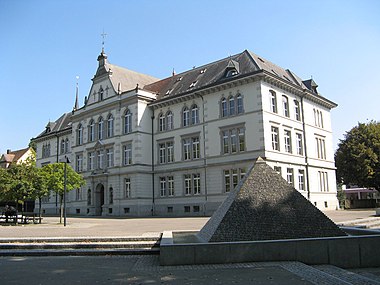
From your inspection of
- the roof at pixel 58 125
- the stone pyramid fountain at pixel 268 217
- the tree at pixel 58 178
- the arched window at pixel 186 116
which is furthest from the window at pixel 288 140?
the roof at pixel 58 125

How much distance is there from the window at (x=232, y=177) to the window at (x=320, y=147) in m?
11.4

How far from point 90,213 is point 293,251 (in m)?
38.9

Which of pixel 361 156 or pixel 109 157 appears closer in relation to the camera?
pixel 361 156

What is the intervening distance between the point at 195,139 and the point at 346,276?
3017 centimetres

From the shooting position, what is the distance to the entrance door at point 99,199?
44812 millimetres

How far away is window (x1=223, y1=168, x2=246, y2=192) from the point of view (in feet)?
110

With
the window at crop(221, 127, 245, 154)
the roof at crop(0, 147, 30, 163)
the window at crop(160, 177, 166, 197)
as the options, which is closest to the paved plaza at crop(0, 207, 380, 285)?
the window at crop(221, 127, 245, 154)

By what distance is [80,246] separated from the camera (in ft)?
40.3

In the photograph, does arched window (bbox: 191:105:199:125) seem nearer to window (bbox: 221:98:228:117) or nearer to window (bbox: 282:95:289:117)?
window (bbox: 221:98:228:117)

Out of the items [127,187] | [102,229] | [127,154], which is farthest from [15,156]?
[102,229]

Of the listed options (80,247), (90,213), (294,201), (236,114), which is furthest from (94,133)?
(294,201)

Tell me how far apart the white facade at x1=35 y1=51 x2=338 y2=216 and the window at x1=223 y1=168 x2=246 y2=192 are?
0.09 metres

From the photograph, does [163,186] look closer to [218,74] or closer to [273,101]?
[218,74]

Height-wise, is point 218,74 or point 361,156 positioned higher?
point 218,74
